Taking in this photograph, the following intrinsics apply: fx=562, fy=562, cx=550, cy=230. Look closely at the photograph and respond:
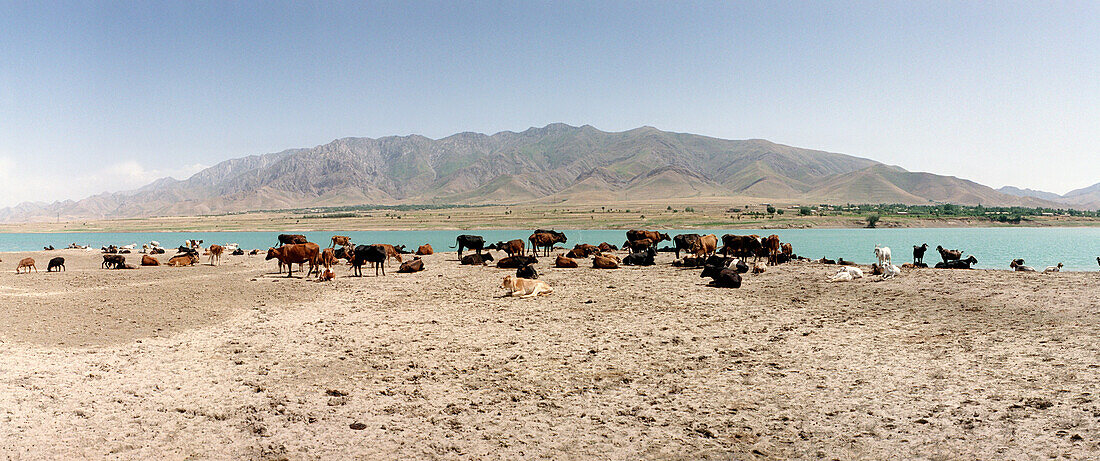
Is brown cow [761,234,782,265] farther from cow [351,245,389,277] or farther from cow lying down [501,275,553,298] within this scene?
cow [351,245,389,277]

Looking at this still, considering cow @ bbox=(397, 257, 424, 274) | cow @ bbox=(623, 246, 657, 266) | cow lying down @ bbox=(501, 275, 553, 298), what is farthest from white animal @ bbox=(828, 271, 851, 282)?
cow @ bbox=(397, 257, 424, 274)

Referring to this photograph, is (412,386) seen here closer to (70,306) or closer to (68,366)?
(68,366)

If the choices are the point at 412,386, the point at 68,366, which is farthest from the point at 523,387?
the point at 68,366

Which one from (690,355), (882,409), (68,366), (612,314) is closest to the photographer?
(882,409)

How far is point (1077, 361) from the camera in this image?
8141 millimetres

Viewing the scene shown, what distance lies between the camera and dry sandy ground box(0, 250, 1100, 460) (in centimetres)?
608

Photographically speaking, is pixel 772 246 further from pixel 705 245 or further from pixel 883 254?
pixel 883 254

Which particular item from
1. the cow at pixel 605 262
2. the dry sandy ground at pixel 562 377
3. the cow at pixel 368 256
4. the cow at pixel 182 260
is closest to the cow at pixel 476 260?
the cow at pixel 368 256

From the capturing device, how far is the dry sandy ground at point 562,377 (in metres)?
6.08

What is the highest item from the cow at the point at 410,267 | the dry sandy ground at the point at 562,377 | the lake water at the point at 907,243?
the cow at the point at 410,267

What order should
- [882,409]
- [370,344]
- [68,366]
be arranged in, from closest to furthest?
[882,409] < [68,366] < [370,344]

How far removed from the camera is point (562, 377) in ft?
27.5

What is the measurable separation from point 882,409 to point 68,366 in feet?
39.0

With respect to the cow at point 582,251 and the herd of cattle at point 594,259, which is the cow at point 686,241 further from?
the cow at point 582,251
